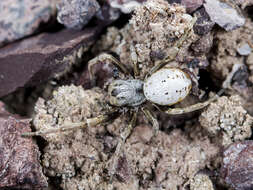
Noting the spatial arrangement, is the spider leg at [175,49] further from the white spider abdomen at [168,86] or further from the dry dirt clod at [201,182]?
the dry dirt clod at [201,182]

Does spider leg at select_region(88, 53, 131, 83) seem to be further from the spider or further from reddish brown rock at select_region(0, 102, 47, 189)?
reddish brown rock at select_region(0, 102, 47, 189)

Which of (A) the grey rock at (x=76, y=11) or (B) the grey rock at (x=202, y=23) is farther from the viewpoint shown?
(A) the grey rock at (x=76, y=11)

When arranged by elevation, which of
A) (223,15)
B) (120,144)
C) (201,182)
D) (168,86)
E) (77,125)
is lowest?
(201,182)

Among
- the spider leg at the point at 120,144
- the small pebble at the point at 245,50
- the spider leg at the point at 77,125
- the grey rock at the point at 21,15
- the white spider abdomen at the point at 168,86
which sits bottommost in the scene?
the spider leg at the point at 120,144

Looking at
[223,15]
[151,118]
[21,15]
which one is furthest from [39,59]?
[223,15]

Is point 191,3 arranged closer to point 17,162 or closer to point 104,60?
point 104,60

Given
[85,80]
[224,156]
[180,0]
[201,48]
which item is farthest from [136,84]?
[224,156]

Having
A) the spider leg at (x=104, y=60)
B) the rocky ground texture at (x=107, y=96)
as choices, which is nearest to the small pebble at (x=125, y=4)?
the rocky ground texture at (x=107, y=96)
